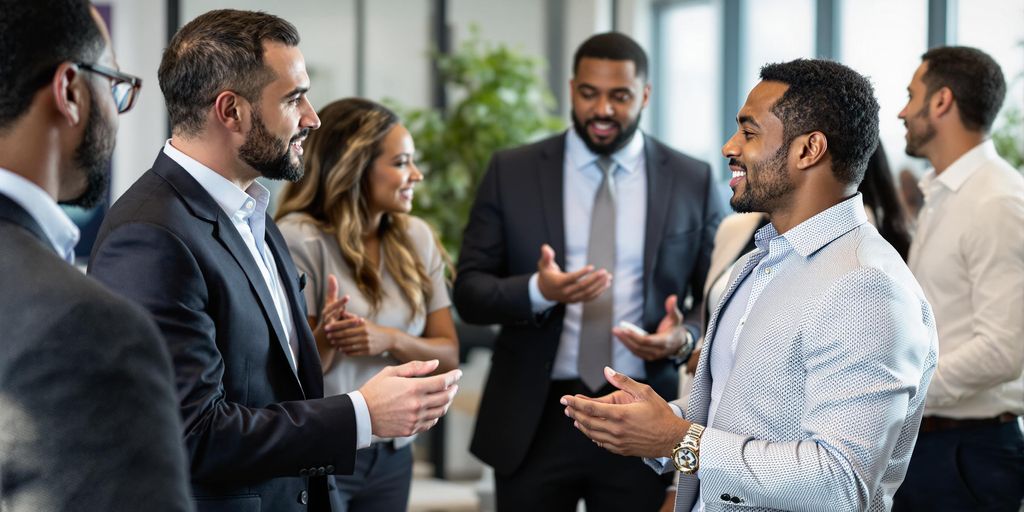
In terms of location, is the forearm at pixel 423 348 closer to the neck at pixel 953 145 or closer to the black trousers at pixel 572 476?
the black trousers at pixel 572 476

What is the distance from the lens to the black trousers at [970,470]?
8.89 ft

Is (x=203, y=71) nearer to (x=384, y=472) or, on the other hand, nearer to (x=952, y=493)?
(x=384, y=472)

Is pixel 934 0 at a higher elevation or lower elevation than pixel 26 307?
higher

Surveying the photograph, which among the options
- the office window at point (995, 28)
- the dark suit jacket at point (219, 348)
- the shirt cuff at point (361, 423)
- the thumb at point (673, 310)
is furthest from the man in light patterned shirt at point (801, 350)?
the office window at point (995, 28)

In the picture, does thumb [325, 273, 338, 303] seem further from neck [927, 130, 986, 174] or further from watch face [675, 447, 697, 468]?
neck [927, 130, 986, 174]

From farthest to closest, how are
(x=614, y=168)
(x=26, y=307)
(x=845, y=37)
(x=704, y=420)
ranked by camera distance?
(x=845, y=37) < (x=614, y=168) < (x=704, y=420) < (x=26, y=307)

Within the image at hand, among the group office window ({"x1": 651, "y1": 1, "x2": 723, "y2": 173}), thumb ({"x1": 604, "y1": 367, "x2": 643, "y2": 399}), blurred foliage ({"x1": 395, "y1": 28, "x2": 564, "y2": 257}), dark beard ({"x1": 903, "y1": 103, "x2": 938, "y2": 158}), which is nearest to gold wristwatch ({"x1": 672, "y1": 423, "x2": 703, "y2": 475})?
thumb ({"x1": 604, "y1": 367, "x2": 643, "y2": 399})

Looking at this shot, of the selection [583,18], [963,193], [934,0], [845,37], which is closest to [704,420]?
[963,193]

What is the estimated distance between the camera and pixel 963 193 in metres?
2.77

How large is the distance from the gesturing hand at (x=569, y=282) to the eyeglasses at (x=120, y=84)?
1540 millimetres

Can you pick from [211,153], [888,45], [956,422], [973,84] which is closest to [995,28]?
[888,45]

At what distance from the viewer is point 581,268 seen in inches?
111

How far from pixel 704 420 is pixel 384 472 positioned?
99 cm

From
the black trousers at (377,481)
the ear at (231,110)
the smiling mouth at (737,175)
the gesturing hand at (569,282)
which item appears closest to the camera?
the ear at (231,110)
